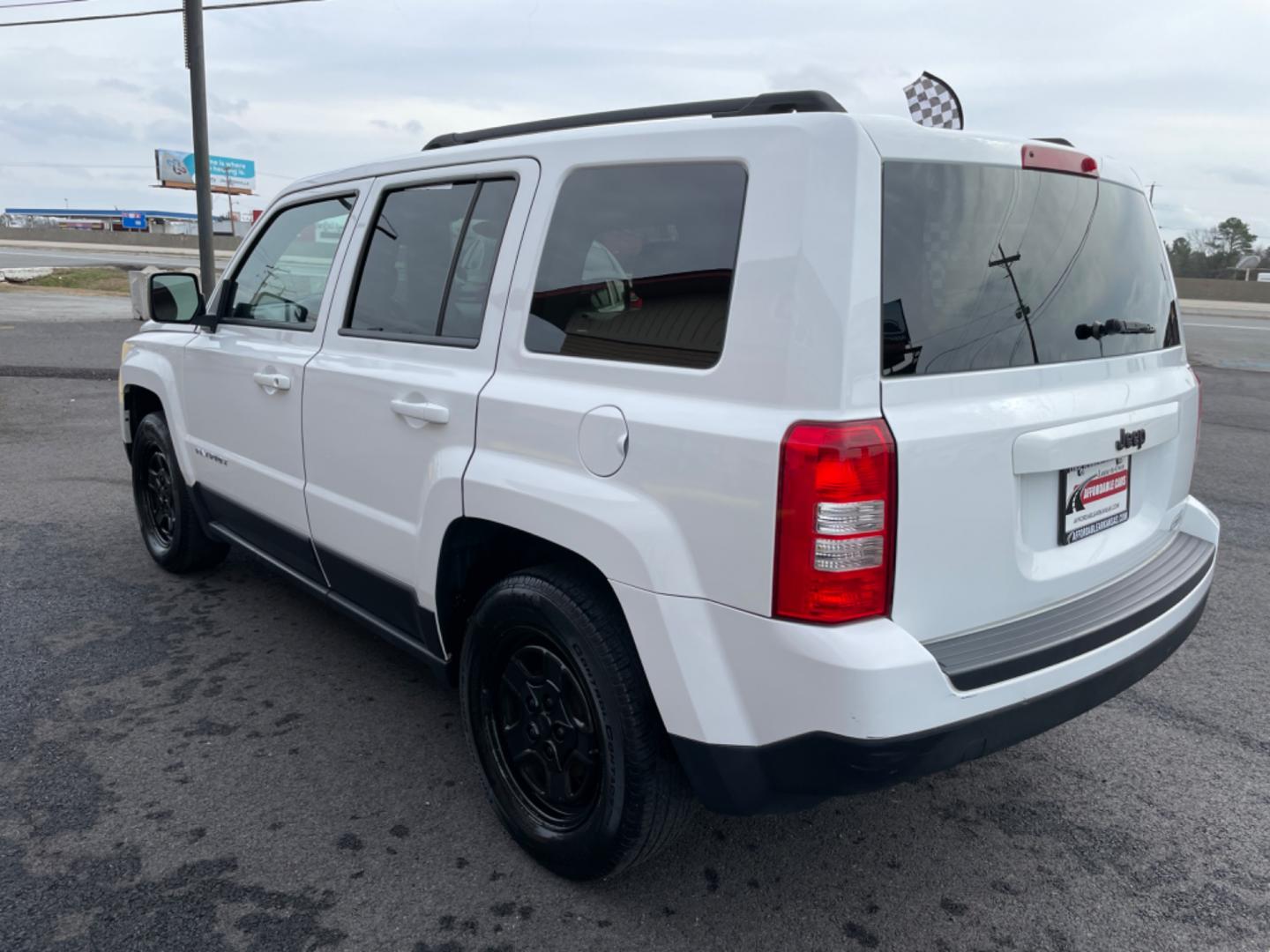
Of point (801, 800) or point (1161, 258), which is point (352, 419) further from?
point (1161, 258)

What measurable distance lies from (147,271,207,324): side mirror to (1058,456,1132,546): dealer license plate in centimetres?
341

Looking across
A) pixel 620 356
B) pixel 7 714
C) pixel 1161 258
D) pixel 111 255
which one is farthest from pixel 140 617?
pixel 111 255

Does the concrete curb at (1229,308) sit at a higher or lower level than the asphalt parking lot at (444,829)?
higher

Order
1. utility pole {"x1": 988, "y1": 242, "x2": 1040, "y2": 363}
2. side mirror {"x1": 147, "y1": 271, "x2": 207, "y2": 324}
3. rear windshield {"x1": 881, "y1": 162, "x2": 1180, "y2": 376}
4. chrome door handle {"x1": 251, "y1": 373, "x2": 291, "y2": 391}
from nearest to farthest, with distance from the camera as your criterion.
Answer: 1. rear windshield {"x1": 881, "y1": 162, "x2": 1180, "y2": 376}
2. utility pole {"x1": 988, "y1": 242, "x2": 1040, "y2": 363}
3. chrome door handle {"x1": 251, "y1": 373, "x2": 291, "y2": 391}
4. side mirror {"x1": 147, "y1": 271, "x2": 207, "y2": 324}

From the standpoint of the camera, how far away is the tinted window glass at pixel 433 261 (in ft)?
9.11

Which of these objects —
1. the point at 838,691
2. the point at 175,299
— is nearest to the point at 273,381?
the point at 175,299

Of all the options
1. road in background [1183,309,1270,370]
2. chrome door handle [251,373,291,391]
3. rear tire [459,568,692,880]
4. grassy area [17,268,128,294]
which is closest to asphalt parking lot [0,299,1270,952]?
rear tire [459,568,692,880]

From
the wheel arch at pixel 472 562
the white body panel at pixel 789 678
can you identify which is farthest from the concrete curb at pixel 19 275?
the white body panel at pixel 789 678

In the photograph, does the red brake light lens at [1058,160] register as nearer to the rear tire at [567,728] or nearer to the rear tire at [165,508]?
the rear tire at [567,728]

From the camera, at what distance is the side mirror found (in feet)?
13.8

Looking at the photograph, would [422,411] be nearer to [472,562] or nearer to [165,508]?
[472,562]

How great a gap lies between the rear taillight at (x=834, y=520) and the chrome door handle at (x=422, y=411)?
1140 millimetres

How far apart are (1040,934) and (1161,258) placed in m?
1.90

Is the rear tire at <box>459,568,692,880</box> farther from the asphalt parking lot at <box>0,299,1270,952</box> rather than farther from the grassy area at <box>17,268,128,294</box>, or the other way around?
the grassy area at <box>17,268,128,294</box>
